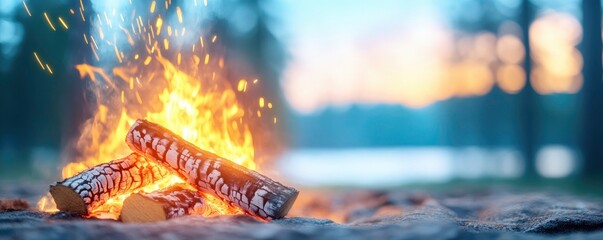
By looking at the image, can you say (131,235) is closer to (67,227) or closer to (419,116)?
(67,227)

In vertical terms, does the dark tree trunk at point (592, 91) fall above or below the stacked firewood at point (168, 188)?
above

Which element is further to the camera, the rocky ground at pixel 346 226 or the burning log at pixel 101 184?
the burning log at pixel 101 184

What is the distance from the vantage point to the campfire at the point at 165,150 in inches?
199

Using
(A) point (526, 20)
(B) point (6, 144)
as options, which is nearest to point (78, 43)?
(A) point (526, 20)

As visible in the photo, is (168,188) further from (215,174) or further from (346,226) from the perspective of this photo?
(346,226)

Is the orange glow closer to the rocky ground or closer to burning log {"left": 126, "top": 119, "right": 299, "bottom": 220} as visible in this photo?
the rocky ground

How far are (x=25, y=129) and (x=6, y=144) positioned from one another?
4346 mm

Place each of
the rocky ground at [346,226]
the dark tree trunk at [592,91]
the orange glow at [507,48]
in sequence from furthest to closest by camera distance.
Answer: the orange glow at [507,48]
the dark tree trunk at [592,91]
the rocky ground at [346,226]

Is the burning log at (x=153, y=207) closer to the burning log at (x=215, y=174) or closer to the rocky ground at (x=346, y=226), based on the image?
the rocky ground at (x=346, y=226)

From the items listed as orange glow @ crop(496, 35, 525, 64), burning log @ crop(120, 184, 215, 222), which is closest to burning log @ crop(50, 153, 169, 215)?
Result: burning log @ crop(120, 184, 215, 222)

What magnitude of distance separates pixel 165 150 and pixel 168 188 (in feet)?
1.16

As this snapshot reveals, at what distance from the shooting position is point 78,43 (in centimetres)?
1491

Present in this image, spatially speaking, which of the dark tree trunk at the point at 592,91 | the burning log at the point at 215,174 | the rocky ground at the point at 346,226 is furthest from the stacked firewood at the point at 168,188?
the dark tree trunk at the point at 592,91

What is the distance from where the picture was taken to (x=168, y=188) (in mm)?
5402
